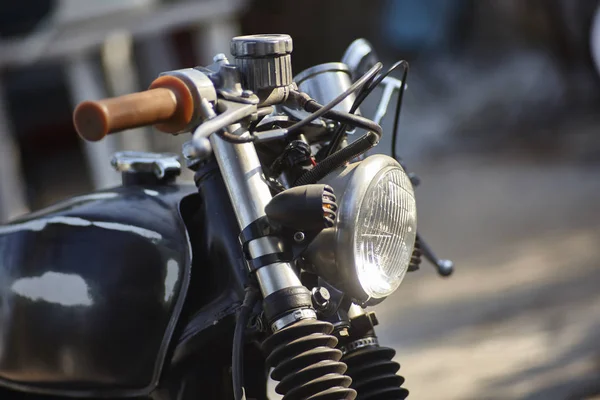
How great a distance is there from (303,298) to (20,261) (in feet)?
1.82

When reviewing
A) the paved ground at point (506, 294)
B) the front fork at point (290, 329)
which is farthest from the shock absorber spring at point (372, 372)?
the paved ground at point (506, 294)

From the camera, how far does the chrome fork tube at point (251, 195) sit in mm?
1086

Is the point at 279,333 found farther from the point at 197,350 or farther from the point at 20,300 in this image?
the point at 20,300

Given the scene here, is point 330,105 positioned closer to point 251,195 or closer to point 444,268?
point 251,195

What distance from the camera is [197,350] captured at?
1.24 meters

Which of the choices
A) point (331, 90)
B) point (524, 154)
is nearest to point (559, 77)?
point (524, 154)

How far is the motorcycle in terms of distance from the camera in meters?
1.08

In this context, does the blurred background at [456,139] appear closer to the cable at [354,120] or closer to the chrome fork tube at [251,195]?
the cable at [354,120]

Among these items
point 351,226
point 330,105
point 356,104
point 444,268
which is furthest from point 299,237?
point 444,268

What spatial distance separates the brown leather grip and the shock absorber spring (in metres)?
0.41

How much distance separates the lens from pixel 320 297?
1125mm

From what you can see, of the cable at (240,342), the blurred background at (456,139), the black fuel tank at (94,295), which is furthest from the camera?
the blurred background at (456,139)

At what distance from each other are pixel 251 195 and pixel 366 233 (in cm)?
15

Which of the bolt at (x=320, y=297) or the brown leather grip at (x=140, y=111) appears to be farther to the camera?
the bolt at (x=320, y=297)
